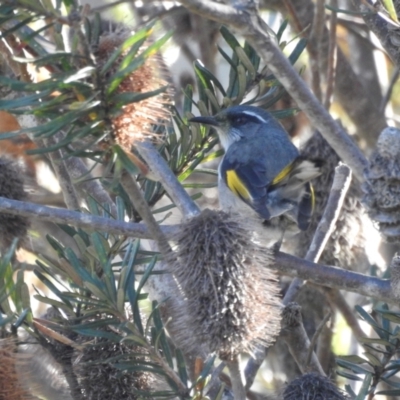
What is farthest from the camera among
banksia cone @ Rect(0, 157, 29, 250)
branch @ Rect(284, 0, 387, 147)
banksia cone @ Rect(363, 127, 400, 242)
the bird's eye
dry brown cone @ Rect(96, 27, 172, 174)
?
branch @ Rect(284, 0, 387, 147)

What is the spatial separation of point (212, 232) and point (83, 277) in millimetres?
263

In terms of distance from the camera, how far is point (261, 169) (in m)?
3.06

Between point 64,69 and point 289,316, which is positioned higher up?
point 64,69

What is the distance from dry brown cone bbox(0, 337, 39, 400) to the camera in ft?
4.33

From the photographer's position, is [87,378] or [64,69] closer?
[64,69]

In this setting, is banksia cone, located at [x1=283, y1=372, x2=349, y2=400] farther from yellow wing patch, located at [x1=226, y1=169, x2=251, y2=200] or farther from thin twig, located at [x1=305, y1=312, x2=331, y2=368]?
yellow wing patch, located at [x1=226, y1=169, x2=251, y2=200]

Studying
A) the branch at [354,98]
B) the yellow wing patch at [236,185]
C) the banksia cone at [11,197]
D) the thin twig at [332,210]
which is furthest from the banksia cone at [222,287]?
the branch at [354,98]

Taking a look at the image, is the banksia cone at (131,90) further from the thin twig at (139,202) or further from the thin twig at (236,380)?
the thin twig at (236,380)

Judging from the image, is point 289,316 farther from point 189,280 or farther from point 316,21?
point 316,21

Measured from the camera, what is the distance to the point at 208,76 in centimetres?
214

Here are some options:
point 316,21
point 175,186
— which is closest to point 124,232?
point 175,186

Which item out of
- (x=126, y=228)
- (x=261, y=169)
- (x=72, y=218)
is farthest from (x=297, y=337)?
(x=261, y=169)

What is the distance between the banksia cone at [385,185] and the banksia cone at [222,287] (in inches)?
9.7

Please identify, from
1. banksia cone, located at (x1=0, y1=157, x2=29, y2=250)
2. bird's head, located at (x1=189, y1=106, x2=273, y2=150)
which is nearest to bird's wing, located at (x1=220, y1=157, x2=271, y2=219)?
bird's head, located at (x1=189, y1=106, x2=273, y2=150)
